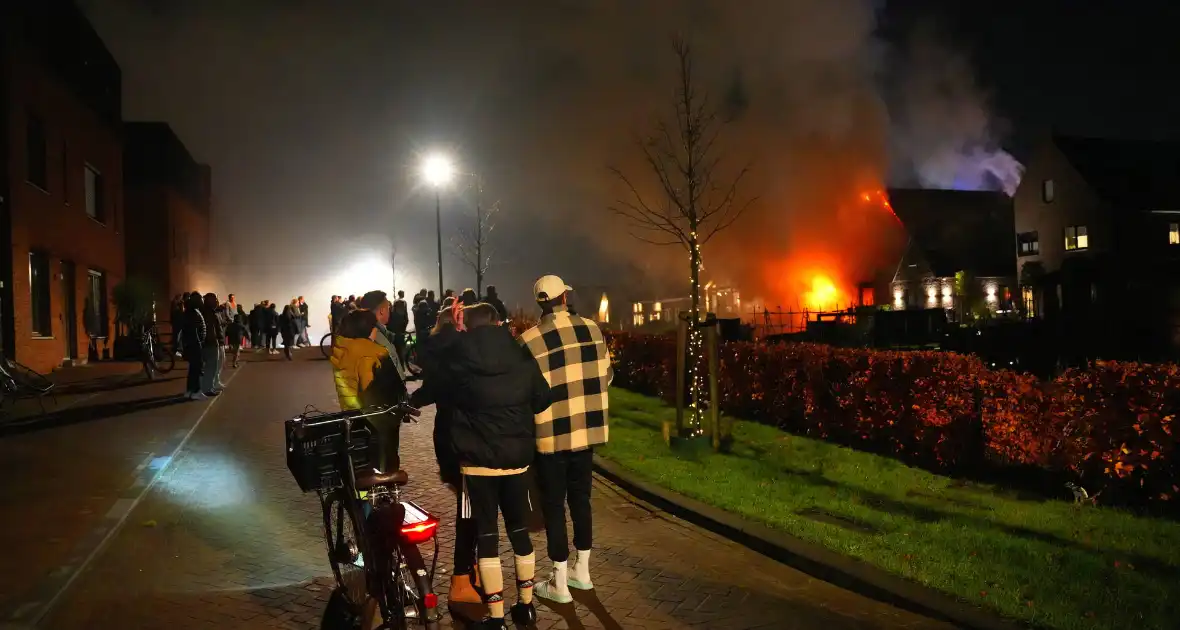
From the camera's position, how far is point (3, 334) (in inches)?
674

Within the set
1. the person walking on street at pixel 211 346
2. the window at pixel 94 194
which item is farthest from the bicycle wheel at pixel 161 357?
the window at pixel 94 194

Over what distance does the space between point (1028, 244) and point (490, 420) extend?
43802 millimetres

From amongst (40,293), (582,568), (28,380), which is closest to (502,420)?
(582,568)

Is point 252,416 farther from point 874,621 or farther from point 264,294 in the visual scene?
point 264,294

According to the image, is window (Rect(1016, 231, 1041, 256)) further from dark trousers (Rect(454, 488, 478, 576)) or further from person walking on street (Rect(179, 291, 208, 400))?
dark trousers (Rect(454, 488, 478, 576))

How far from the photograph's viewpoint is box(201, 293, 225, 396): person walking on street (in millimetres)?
14578

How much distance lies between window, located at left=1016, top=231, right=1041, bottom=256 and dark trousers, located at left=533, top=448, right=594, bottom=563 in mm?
41859

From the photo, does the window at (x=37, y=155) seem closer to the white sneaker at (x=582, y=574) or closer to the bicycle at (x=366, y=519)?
the bicycle at (x=366, y=519)

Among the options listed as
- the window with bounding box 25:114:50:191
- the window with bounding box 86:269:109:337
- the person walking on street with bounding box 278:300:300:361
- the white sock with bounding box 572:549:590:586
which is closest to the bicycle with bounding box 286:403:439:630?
the white sock with bounding box 572:549:590:586

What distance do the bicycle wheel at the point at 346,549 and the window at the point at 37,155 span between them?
1893cm

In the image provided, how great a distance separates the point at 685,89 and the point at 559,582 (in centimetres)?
749

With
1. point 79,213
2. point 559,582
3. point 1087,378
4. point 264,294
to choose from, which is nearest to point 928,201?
point 264,294

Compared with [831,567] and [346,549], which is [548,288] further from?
[831,567]

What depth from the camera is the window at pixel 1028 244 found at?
1617 inches
